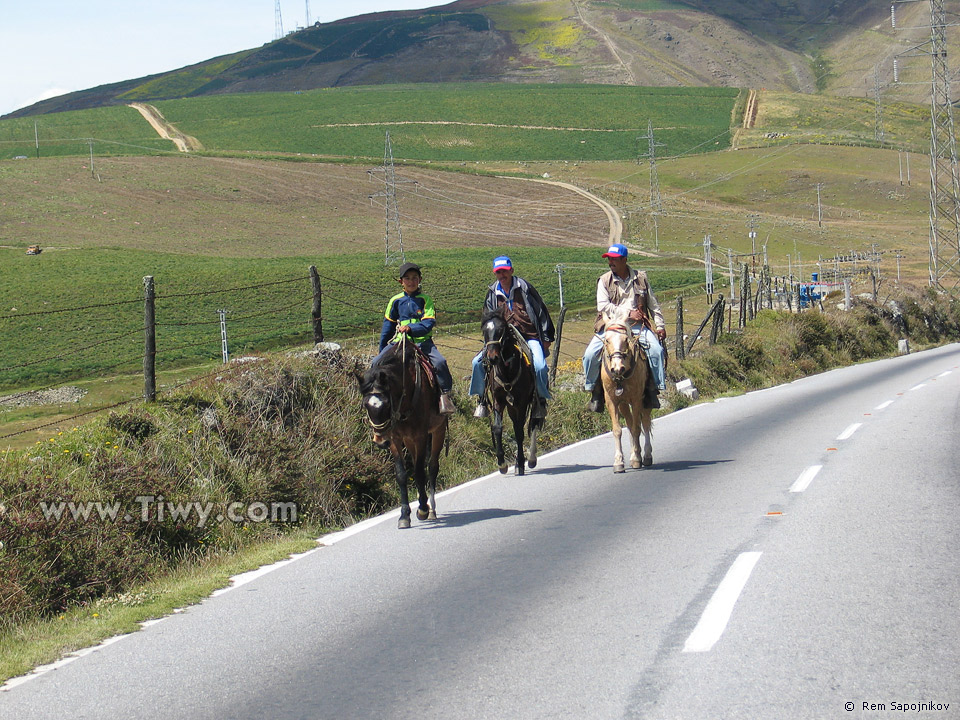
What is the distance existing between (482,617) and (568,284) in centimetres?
6646

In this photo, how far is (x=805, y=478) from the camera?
437 inches

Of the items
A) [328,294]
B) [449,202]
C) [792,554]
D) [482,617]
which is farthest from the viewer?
[449,202]

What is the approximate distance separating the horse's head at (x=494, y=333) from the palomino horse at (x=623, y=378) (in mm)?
1158

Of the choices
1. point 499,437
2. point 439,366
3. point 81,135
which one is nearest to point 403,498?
point 439,366

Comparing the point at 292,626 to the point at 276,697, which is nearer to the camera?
the point at 276,697

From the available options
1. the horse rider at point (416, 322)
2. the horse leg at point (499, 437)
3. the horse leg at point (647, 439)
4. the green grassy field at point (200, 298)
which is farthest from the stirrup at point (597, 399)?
the green grassy field at point (200, 298)

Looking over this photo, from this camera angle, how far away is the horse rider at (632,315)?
1242cm

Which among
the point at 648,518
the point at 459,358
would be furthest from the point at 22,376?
the point at 648,518

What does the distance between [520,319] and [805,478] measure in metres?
3.81

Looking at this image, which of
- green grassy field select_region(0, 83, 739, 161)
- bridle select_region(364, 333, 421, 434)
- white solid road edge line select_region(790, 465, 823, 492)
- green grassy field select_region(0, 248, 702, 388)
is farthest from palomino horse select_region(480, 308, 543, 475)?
green grassy field select_region(0, 83, 739, 161)

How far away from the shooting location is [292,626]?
21.9ft

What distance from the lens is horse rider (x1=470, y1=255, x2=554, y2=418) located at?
12.9 metres

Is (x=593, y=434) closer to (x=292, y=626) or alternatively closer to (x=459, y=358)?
(x=292, y=626)

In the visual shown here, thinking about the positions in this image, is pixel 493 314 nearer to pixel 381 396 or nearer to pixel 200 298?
pixel 381 396
